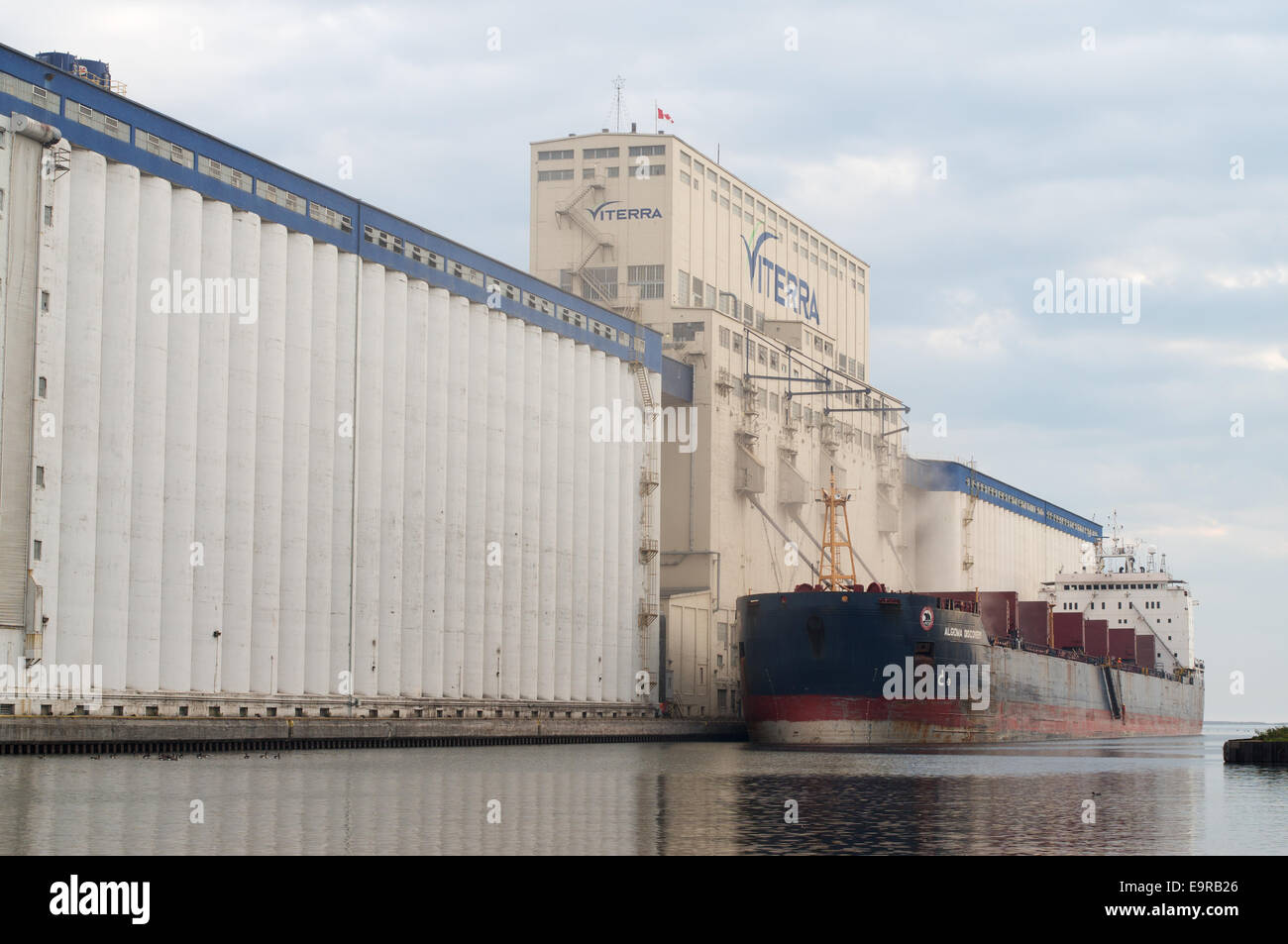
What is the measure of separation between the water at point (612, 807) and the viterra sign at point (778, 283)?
56.2 meters

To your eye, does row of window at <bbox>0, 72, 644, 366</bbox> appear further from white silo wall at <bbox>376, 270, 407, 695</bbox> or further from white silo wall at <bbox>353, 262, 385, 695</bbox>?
white silo wall at <bbox>376, 270, 407, 695</bbox>

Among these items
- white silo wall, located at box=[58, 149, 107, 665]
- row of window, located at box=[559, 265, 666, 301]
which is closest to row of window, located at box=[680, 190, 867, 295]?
row of window, located at box=[559, 265, 666, 301]

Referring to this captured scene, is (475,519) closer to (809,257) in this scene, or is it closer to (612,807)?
(612,807)

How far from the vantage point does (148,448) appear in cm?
5047

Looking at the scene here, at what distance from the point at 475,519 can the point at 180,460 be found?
1918 cm

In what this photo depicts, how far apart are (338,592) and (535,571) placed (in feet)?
50.5

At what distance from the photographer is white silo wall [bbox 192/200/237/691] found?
52.5 m

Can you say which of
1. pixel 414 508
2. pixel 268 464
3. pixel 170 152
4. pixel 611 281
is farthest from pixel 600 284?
pixel 170 152

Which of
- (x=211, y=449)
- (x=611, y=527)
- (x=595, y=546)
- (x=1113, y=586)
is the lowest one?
(x=1113, y=586)

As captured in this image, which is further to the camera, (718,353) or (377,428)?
(718,353)

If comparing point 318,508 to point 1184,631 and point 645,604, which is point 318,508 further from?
point 1184,631

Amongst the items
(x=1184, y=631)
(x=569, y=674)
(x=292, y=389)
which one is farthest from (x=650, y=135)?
(x=1184, y=631)

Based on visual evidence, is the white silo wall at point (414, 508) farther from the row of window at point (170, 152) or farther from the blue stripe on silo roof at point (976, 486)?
the blue stripe on silo roof at point (976, 486)

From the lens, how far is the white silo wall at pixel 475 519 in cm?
6831
